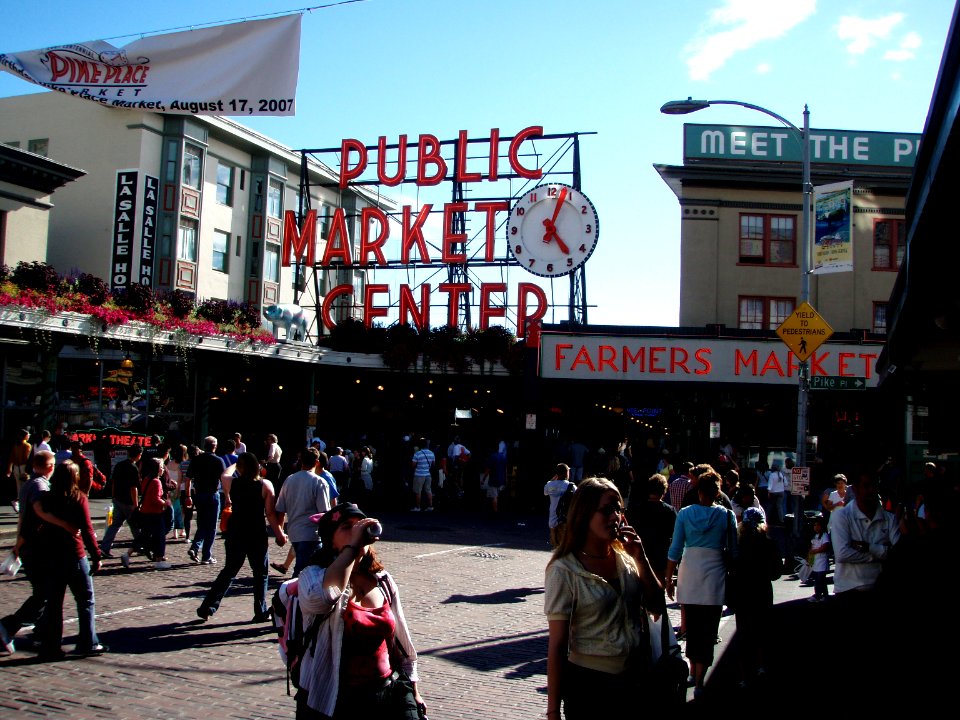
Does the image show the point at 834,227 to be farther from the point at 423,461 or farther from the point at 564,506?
the point at 423,461

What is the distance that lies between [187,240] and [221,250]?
2.39m

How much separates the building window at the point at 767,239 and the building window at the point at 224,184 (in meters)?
22.1

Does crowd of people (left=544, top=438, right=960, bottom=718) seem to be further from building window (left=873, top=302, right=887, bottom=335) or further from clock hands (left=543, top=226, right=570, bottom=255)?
clock hands (left=543, top=226, right=570, bottom=255)

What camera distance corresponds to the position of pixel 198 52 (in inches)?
493

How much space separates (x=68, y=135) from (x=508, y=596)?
3227cm

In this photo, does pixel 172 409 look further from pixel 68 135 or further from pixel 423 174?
pixel 68 135

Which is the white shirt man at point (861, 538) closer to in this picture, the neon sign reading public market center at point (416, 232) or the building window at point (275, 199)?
the neon sign reading public market center at point (416, 232)

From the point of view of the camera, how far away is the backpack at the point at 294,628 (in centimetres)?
467

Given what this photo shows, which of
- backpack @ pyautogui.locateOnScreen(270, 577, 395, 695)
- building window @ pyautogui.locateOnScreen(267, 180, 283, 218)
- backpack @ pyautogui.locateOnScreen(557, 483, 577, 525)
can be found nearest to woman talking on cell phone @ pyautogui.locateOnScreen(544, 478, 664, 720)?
backpack @ pyautogui.locateOnScreen(557, 483, 577, 525)

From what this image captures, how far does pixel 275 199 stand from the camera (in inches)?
1708

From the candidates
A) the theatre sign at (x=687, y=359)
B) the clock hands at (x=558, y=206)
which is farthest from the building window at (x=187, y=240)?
the theatre sign at (x=687, y=359)

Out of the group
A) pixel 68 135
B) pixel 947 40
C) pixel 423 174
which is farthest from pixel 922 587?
pixel 68 135

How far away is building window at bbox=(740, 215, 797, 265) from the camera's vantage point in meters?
31.4

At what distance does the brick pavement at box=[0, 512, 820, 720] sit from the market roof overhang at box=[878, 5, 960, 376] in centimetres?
437
